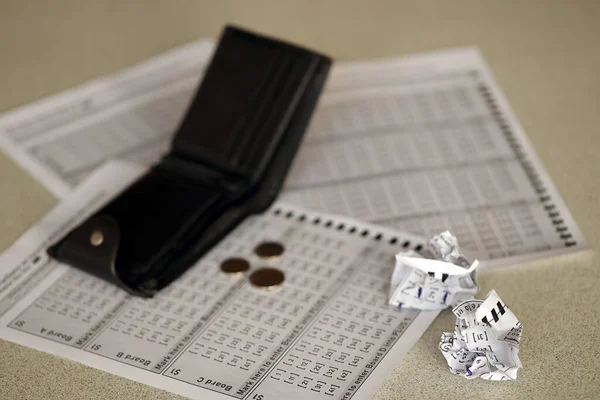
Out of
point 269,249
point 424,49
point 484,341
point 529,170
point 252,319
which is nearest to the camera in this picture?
point 484,341

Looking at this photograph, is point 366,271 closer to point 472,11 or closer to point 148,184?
point 148,184

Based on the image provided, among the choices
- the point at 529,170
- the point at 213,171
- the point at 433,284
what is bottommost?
the point at 213,171

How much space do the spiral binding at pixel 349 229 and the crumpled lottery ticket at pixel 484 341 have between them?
209 mm

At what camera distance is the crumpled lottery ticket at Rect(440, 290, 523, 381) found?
93cm

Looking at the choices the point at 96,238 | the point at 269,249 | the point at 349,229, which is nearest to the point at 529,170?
the point at 349,229

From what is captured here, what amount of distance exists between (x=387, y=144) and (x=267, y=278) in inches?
15.3

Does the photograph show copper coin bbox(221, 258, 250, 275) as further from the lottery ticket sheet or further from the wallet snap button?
the wallet snap button

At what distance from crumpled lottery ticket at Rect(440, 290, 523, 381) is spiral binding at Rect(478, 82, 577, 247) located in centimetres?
24

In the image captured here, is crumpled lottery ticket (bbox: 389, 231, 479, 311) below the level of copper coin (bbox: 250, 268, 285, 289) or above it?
above

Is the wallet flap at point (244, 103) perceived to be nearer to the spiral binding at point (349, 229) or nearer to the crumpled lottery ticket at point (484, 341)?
the spiral binding at point (349, 229)

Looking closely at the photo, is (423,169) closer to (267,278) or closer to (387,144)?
(387,144)

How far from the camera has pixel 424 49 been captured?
1604mm

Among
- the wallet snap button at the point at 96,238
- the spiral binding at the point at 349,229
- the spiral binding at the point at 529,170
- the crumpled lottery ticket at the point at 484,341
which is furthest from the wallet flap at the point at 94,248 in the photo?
the spiral binding at the point at 529,170

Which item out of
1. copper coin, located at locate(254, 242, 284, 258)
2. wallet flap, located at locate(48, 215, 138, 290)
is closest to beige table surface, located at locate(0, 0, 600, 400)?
wallet flap, located at locate(48, 215, 138, 290)
